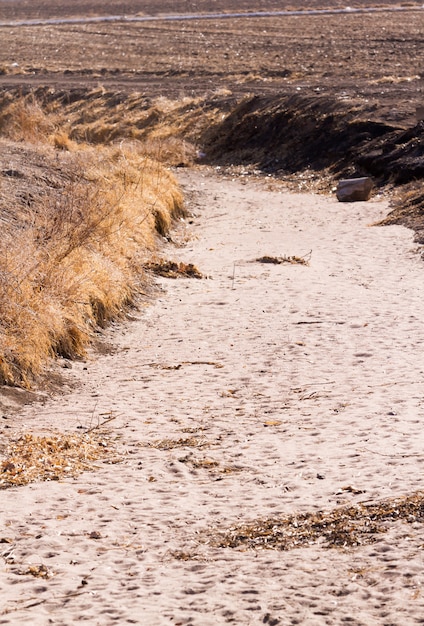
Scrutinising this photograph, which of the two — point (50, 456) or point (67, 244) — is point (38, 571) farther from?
point (67, 244)

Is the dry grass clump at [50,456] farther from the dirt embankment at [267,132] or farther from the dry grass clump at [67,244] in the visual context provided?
the dirt embankment at [267,132]

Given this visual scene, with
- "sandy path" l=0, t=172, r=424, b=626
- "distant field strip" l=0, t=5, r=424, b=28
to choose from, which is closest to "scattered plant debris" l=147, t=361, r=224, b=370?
"sandy path" l=0, t=172, r=424, b=626

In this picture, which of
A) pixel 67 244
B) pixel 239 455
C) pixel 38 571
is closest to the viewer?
pixel 38 571

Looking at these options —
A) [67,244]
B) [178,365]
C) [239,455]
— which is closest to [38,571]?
[239,455]

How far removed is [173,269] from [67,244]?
1968mm

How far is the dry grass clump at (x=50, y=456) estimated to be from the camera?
21.3ft

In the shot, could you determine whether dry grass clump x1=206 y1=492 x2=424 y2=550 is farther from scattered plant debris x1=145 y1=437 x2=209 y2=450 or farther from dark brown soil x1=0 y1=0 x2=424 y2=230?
dark brown soil x1=0 y1=0 x2=424 y2=230

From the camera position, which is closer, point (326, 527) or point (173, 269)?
point (326, 527)

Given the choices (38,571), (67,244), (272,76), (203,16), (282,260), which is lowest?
(282,260)

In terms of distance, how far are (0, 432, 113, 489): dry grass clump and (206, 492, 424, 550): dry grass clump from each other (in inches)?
55.5

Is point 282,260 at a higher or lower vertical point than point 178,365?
lower

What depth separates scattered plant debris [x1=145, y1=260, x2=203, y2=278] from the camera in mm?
12547

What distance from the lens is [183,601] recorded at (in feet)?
15.8

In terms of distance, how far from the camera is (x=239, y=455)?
6.92 m
